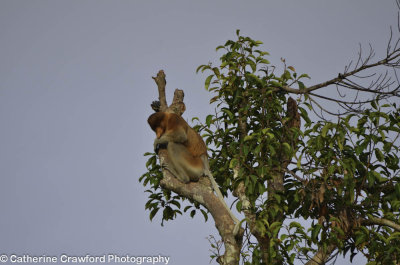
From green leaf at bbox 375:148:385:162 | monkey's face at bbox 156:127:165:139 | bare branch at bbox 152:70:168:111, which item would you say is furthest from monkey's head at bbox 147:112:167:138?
green leaf at bbox 375:148:385:162

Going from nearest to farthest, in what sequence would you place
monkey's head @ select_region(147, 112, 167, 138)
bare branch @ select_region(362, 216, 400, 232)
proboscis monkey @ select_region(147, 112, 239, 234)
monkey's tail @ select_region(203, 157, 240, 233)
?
monkey's tail @ select_region(203, 157, 240, 233)
bare branch @ select_region(362, 216, 400, 232)
proboscis monkey @ select_region(147, 112, 239, 234)
monkey's head @ select_region(147, 112, 167, 138)

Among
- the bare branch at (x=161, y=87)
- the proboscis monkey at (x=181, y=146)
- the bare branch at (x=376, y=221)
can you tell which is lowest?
the bare branch at (x=376, y=221)

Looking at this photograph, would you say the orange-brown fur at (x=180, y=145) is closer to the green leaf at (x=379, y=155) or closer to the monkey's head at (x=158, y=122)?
the monkey's head at (x=158, y=122)

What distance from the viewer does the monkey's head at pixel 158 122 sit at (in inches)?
258

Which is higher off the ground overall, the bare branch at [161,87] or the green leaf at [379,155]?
the bare branch at [161,87]

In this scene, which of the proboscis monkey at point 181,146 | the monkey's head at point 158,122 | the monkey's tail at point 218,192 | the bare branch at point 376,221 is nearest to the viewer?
the monkey's tail at point 218,192

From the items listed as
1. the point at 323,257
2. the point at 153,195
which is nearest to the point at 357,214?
the point at 323,257

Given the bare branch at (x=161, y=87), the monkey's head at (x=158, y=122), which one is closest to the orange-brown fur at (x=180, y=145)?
the monkey's head at (x=158, y=122)

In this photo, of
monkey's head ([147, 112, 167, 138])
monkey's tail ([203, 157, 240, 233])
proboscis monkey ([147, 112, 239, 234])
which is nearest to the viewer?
monkey's tail ([203, 157, 240, 233])

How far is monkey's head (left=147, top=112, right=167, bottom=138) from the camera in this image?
6.56m

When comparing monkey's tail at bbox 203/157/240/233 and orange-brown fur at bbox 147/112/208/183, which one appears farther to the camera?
orange-brown fur at bbox 147/112/208/183

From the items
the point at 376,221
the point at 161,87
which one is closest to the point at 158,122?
the point at 161,87

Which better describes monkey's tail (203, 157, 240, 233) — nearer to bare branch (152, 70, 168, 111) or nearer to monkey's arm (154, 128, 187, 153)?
monkey's arm (154, 128, 187, 153)

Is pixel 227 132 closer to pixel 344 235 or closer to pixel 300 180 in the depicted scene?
pixel 300 180
